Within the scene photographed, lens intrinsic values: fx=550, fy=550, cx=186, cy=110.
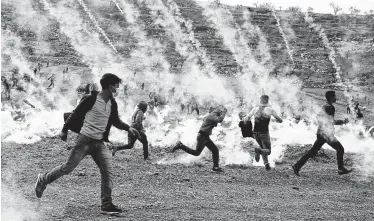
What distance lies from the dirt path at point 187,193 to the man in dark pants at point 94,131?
418 millimetres

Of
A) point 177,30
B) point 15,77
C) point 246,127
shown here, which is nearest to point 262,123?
point 246,127

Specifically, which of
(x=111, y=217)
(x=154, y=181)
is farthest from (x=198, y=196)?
(x=111, y=217)

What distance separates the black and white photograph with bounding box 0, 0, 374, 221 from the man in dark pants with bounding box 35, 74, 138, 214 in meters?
0.02

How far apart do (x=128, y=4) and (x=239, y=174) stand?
6075 cm

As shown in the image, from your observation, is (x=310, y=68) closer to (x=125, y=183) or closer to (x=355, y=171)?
(x=355, y=171)

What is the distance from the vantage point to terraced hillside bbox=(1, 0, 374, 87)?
51219 mm

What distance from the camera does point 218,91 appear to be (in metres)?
42.0

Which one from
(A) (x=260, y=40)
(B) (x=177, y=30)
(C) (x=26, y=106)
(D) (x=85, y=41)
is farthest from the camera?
(B) (x=177, y=30)

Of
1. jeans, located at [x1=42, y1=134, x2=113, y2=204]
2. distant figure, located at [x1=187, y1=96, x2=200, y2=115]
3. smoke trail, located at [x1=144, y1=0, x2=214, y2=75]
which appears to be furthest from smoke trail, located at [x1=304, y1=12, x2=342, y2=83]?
jeans, located at [x1=42, y1=134, x2=113, y2=204]

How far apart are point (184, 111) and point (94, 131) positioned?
24855 mm

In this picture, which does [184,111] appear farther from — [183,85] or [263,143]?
[263,143]

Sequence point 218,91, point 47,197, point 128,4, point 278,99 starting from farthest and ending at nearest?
point 128,4 < point 218,91 < point 278,99 < point 47,197

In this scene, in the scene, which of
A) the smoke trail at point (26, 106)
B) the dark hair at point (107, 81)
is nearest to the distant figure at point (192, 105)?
the smoke trail at point (26, 106)

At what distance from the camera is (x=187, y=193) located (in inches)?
332
